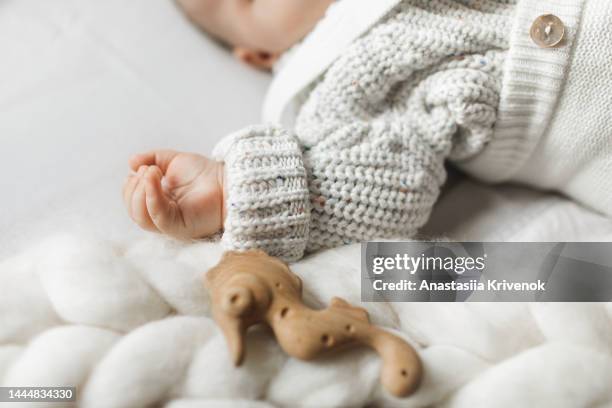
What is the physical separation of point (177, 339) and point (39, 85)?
0.65 m

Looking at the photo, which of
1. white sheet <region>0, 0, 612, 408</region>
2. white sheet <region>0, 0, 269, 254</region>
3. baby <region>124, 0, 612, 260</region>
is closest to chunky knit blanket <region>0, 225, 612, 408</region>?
white sheet <region>0, 0, 612, 408</region>

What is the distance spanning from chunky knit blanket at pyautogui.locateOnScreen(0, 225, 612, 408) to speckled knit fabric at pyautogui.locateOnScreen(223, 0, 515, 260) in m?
0.12

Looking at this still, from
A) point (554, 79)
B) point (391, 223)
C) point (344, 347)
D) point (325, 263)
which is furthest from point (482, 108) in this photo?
point (344, 347)

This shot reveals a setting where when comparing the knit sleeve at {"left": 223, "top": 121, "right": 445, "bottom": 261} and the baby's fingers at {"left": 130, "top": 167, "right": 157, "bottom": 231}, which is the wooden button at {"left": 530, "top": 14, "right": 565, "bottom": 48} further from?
the baby's fingers at {"left": 130, "top": 167, "right": 157, "bottom": 231}

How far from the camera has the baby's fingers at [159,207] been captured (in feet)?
2.26

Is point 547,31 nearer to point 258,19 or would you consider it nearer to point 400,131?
point 400,131

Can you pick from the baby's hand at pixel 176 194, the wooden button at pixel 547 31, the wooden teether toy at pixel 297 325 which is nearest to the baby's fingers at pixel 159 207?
the baby's hand at pixel 176 194

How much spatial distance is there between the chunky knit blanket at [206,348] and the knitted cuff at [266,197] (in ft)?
0.29

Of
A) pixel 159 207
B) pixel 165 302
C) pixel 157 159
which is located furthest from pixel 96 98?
pixel 165 302

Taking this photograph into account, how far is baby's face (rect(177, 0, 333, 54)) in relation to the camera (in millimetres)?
982

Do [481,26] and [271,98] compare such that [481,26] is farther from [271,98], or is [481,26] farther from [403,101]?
[271,98]

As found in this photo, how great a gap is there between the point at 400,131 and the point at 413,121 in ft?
0.17

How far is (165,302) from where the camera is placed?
2.05 feet

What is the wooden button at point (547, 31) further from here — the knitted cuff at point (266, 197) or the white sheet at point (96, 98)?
the white sheet at point (96, 98)
